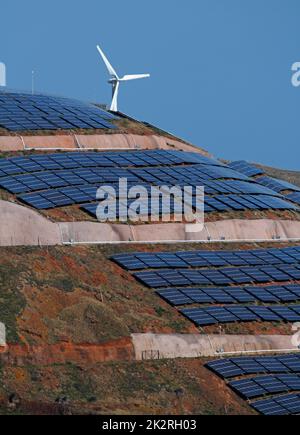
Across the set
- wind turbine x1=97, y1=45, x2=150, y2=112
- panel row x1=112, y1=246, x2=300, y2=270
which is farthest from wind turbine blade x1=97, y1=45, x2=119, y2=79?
panel row x1=112, y1=246, x2=300, y2=270

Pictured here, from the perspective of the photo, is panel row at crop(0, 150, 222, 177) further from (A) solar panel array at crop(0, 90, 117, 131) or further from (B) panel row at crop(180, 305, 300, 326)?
(B) panel row at crop(180, 305, 300, 326)

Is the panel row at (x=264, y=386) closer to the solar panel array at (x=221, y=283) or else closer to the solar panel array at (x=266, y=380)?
the solar panel array at (x=266, y=380)
